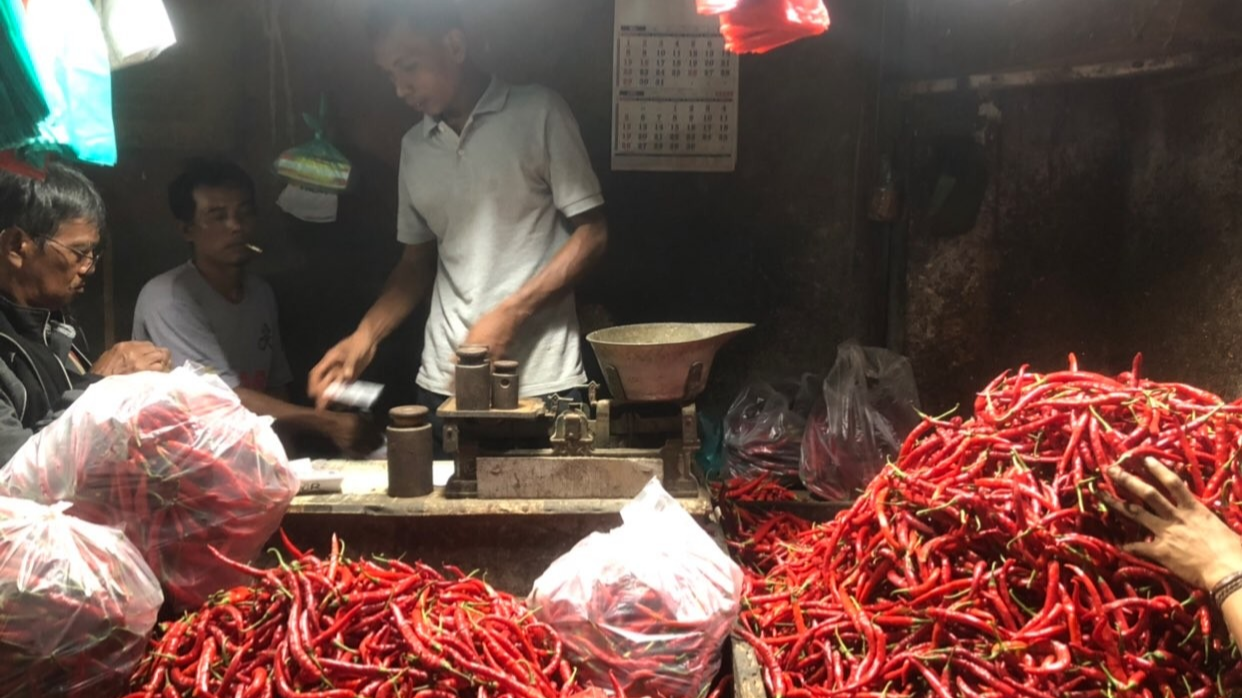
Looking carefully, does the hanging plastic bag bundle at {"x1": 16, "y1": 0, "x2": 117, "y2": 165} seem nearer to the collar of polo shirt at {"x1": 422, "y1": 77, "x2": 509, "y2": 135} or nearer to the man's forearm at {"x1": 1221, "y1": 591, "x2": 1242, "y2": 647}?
the collar of polo shirt at {"x1": 422, "y1": 77, "x2": 509, "y2": 135}

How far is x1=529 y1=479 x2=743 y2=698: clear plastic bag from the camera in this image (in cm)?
208

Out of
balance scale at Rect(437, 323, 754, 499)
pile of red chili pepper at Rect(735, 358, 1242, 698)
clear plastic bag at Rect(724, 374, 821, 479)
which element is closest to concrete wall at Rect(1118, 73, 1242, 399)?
pile of red chili pepper at Rect(735, 358, 1242, 698)

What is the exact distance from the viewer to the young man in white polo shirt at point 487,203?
11.4 ft

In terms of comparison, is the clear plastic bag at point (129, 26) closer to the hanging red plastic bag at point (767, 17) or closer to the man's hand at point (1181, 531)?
the hanging red plastic bag at point (767, 17)

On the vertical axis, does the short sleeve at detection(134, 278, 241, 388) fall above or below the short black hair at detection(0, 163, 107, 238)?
below

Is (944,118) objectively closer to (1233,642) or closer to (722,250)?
(722,250)

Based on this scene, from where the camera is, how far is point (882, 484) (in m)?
2.40

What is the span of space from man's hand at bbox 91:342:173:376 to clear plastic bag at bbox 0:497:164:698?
122 centimetres

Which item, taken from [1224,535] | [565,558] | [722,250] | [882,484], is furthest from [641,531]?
[722,250]

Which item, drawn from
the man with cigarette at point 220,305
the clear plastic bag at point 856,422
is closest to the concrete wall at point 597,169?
the man with cigarette at point 220,305

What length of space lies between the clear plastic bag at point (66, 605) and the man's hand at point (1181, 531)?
86.1 inches

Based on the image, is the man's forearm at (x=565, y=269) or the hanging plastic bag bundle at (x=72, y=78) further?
the man's forearm at (x=565, y=269)

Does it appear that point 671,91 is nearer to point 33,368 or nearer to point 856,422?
point 856,422

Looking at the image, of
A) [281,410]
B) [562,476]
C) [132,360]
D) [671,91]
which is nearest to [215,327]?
[281,410]
